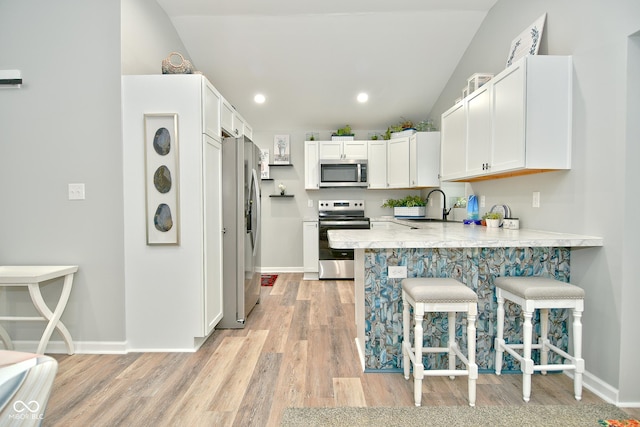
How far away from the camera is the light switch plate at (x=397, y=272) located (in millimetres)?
2119

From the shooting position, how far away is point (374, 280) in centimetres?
213

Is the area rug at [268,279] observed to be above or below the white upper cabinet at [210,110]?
below

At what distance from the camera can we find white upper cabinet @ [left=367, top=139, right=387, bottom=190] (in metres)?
5.02

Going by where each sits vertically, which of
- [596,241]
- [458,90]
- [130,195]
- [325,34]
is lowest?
[596,241]

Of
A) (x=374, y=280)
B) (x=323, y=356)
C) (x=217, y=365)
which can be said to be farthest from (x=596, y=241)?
(x=217, y=365)

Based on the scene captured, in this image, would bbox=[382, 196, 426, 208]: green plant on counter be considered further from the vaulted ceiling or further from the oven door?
the vaulted ceiling

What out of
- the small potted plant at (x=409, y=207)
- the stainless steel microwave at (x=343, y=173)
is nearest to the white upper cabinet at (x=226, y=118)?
the stainless steel microwave at (x=343, y=173)

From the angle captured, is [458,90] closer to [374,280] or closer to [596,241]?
[596,241]

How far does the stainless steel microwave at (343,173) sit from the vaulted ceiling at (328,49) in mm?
754

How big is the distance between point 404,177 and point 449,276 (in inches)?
108

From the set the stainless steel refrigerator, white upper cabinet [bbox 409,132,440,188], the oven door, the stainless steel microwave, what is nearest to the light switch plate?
the stainless steel refrigerator

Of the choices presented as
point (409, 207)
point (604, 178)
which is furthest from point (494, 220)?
point (409, 207)

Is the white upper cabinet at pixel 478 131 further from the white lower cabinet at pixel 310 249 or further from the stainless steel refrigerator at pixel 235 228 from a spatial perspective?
the white lower cabinet at pixel 310 249

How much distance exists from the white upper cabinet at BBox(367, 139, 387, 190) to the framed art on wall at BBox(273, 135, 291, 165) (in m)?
1.34
